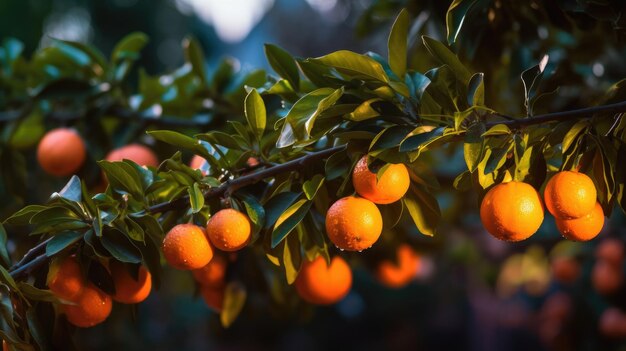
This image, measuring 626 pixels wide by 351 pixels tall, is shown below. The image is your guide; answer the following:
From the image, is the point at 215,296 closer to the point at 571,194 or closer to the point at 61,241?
the point at 61,241

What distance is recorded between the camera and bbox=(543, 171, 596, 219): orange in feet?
2.03

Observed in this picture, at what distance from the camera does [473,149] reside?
0.64 metres

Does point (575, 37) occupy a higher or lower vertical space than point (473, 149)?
lower

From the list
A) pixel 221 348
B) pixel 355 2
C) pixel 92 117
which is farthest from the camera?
pixel 221 348

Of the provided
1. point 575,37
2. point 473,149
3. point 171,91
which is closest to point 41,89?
point 171,91

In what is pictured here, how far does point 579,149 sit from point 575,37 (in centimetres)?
60

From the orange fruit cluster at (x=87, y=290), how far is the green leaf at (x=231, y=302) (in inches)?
8.1

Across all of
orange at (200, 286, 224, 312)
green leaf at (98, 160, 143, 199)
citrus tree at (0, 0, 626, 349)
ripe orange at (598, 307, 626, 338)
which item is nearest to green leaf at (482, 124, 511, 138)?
citrus tree at (0, 0, 626, 349)

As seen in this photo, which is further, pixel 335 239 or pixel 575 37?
pixel 575 37

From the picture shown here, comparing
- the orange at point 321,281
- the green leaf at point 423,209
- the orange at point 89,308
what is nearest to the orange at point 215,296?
the orange at point 321,281

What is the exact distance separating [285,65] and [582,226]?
1.20ft

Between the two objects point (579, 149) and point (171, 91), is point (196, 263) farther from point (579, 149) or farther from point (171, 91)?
point (171, 91)

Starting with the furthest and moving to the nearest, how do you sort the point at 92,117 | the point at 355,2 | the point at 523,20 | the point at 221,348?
the point at 221,348, the point at 355,2, the point at 92,117, the point at 523,20

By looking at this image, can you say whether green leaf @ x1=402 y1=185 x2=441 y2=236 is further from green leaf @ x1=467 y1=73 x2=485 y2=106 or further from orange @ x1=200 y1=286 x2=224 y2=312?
orange @ x1=200 y1=286 x2=224 y2=312
